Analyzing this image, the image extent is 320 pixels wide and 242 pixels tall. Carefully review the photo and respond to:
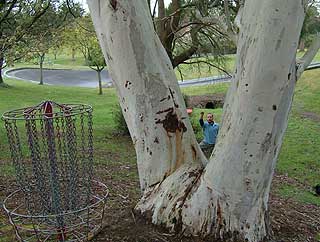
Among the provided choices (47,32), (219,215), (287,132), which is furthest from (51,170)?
(287,132)

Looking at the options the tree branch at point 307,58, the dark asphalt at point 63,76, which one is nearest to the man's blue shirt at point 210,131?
the tree branch at point 307,58

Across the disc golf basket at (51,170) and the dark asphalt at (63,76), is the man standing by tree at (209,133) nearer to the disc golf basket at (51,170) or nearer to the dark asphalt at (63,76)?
the disc golf basket at (51,170)

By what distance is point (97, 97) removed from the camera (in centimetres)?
2439

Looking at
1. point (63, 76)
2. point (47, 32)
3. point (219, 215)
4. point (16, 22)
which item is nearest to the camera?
→ point (219, 215)

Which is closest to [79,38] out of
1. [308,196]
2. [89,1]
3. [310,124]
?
[310,124]

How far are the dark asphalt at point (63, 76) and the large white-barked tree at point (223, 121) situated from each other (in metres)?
28.0

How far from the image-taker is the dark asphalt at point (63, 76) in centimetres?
3288

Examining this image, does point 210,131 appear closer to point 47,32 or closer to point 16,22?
point 47,32

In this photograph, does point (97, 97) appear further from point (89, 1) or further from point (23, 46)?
point (89, 1)

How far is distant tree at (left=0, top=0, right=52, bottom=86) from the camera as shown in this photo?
350 inches

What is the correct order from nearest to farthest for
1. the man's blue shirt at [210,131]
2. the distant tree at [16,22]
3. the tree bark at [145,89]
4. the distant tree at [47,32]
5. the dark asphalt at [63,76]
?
the tree bark at [145,89]
the distant tree at [16,22]
the man's blue shirt at [210,131]
the distant tree at [47,32]
the dark asphalt at [63,76]

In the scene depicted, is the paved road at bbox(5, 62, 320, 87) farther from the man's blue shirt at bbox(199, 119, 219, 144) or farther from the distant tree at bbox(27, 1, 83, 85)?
the man's blue shirt at bbox(199, 119, 219, 144)

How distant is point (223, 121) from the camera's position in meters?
3.61

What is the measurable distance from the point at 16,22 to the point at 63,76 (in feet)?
77.6
